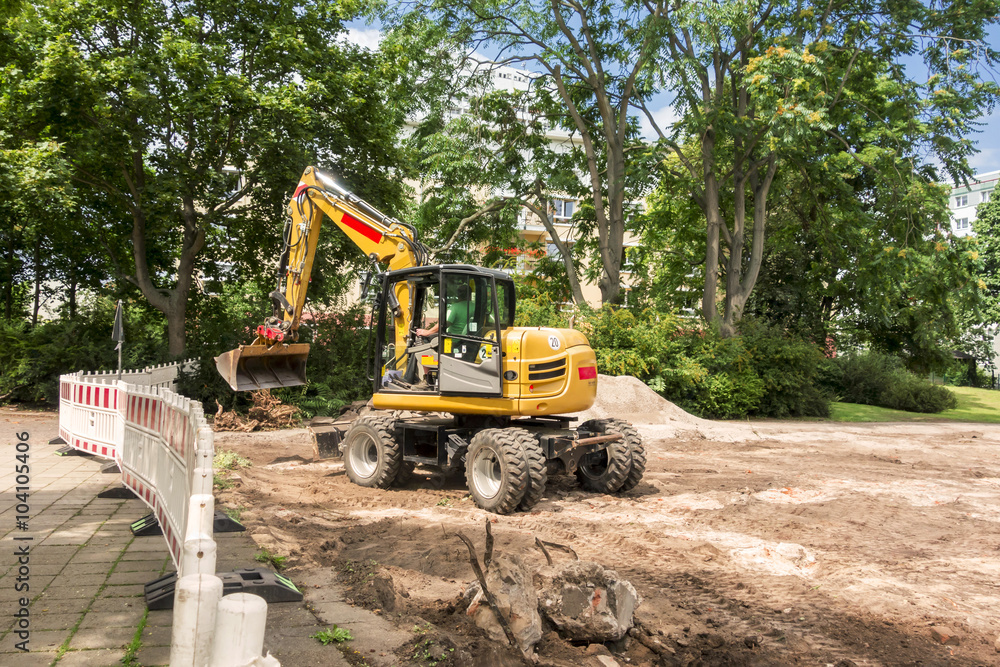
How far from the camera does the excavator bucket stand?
36.6 ft

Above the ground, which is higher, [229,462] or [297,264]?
[297,264]

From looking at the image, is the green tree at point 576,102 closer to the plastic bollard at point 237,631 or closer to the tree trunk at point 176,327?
the tree trunk at point 176,327

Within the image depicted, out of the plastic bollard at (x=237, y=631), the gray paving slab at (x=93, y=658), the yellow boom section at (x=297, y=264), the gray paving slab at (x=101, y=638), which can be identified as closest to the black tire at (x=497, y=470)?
the yellow boom section at (x=297, y=264)

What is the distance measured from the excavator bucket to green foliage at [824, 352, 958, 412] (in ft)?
62.4

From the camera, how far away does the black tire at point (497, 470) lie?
7.94 m

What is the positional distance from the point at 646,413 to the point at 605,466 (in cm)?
765

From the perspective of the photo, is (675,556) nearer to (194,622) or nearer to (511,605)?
(511,605)

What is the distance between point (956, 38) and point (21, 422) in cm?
2250

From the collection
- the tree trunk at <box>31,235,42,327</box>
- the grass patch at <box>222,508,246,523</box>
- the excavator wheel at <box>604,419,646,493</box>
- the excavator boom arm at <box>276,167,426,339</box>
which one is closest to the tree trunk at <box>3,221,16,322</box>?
the tree trunk at <box>31,235,42,327</box>

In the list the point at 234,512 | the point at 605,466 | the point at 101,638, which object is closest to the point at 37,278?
the point at 234,512

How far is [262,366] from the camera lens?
1162 cm

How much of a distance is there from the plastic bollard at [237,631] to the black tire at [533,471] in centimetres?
537

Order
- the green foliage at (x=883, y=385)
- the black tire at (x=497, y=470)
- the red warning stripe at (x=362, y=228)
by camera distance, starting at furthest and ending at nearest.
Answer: the green foliage at (x=883, y=385) → the red warning stripe at (x=362, y=228) → the black tire at (x=497, y=470)

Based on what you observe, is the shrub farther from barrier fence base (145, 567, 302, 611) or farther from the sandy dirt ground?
barrier fence base (145, 567, 302, 611)
